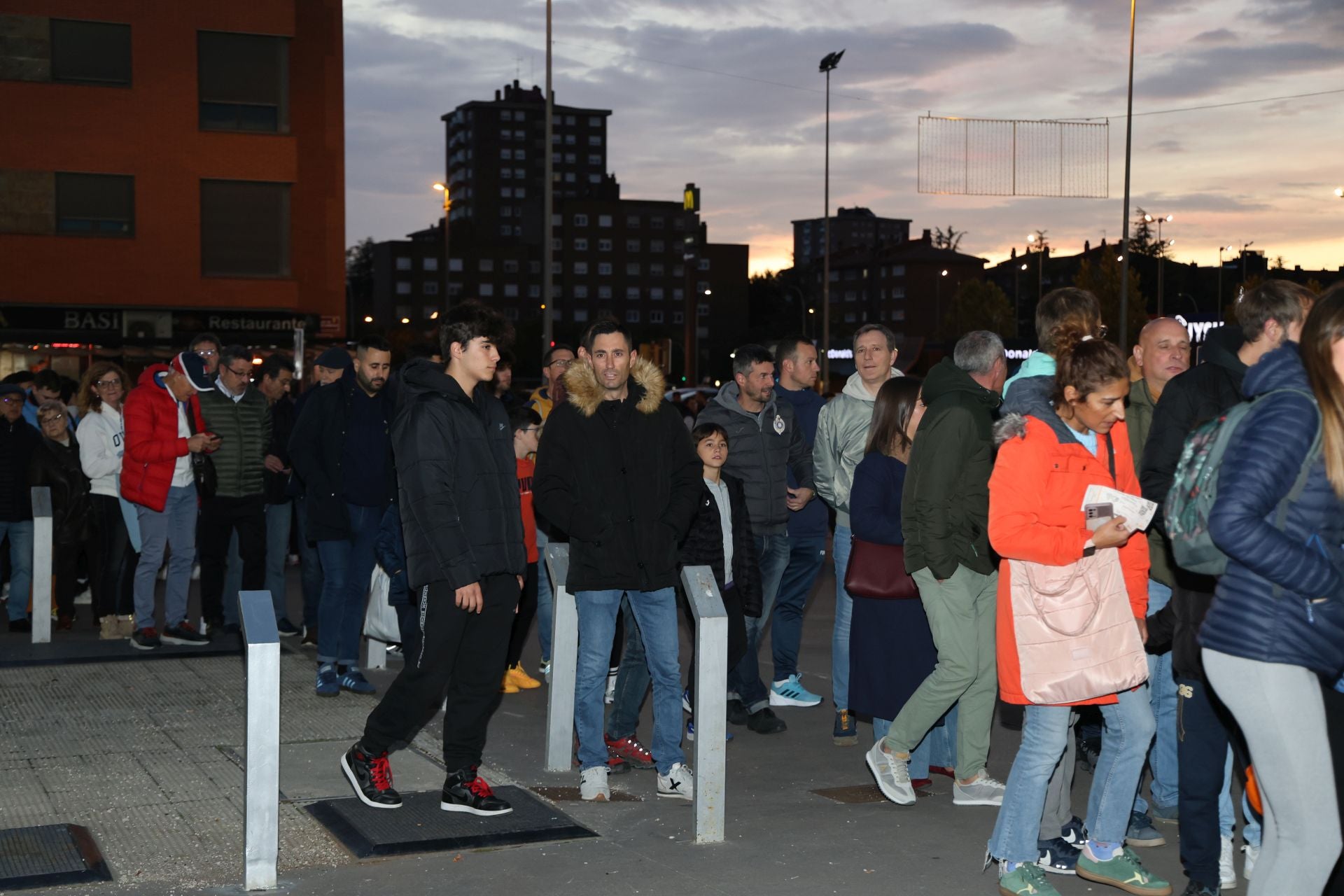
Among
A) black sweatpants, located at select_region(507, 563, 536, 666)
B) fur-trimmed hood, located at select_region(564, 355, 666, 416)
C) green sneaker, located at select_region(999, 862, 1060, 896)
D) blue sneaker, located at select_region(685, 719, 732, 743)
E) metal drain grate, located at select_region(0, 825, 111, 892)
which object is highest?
fur-trimmed hood, located at select_region(564, 355, 666, 416)

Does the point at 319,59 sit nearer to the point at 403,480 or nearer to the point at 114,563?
the point at 114,563

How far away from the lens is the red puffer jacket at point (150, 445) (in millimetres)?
10008

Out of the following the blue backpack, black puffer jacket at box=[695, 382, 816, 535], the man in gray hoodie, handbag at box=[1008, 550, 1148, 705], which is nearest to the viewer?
the blue backpack

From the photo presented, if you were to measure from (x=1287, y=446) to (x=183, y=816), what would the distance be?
471cm

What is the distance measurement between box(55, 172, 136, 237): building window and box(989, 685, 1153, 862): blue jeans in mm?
30139

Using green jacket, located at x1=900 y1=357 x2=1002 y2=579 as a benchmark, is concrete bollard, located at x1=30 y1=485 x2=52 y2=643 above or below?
below

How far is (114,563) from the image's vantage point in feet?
35.2

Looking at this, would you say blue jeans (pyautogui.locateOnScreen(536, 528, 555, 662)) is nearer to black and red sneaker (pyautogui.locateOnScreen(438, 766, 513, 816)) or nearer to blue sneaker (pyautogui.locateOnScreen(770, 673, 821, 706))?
blue sneaker (pyautogui.locateOnScreen(770, 673, 821, 706))

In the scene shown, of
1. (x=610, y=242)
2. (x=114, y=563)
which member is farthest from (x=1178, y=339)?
(x=610, y=242)

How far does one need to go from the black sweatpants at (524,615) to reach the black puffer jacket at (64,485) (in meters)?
4.29

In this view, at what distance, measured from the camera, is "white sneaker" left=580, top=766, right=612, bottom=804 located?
6.42m

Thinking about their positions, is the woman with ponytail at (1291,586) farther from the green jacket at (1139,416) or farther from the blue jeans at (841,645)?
the blue jeans at (841,645)

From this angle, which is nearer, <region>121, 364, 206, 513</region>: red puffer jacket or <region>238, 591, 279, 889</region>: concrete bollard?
<region>238, 591, 279, 889</region>: concrete bollard

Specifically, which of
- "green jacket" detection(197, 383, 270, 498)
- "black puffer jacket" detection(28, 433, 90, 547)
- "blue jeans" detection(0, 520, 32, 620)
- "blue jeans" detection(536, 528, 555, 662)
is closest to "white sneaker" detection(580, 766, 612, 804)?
"blue jeans" detection(536, 528, 555, 662)
